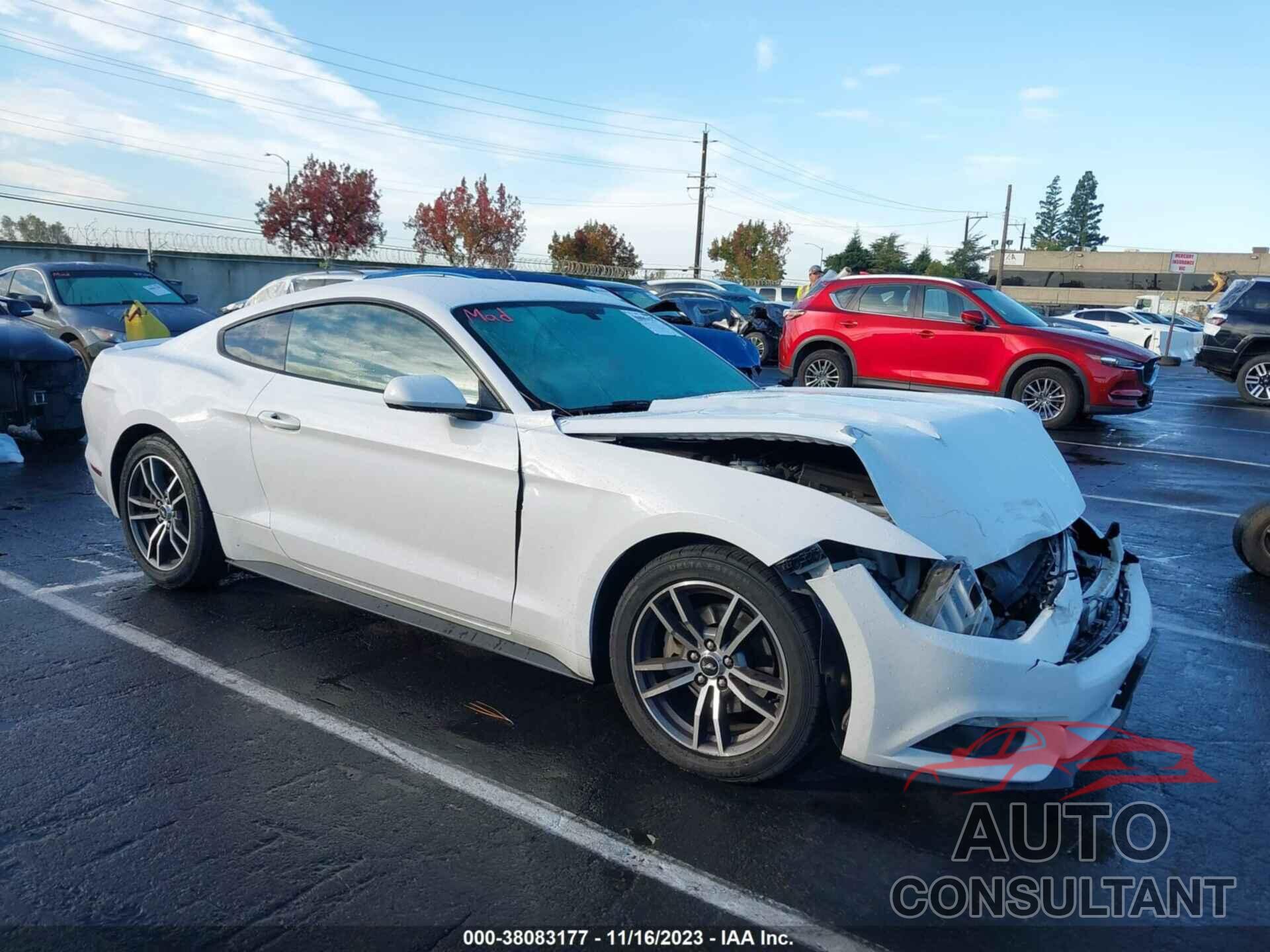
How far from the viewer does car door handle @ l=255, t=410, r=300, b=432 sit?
13.6 ft

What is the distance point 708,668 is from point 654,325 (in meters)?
2.12

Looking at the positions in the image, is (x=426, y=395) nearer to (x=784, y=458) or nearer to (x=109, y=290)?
(x=784, y=458)

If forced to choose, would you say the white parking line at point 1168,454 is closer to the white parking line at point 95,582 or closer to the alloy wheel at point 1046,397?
the alloy wheel at point 1046,397

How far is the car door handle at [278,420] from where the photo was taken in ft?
13.6

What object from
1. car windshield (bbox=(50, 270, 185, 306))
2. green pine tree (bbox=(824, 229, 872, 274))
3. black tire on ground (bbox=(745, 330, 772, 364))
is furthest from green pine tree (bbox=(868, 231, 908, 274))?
car windshield (bbox=(50, 270, 185, 306))

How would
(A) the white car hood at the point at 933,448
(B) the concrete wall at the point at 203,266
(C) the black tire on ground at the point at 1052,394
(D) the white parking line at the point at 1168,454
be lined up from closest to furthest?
(A) the white car hood at the point at 933,448, (D) the white parking line at the point at 1168,454, (C) the black tire on ground at the point at 1052,394, (B) the concrete wall at the point at 203,266

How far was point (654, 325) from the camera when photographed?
186 inches

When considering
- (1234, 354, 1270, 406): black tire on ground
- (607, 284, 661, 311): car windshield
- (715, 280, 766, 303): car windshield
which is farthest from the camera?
(715, 280, 766, 303): car windshield

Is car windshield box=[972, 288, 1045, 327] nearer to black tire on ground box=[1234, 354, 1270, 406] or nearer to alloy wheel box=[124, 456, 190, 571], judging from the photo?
black tire on ground box=[1234, 354, 1270, 406]

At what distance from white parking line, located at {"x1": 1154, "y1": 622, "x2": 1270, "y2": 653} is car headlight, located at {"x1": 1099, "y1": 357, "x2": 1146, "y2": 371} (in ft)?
25.4

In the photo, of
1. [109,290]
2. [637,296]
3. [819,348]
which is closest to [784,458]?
[819,348]

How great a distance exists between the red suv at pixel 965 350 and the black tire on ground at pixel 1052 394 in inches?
0.4

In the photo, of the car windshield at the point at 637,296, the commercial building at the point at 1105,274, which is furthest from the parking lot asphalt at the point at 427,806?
the commercial building at the point at 1105,274

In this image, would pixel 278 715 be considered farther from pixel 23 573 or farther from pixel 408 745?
pixel 23 573
